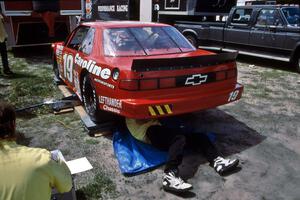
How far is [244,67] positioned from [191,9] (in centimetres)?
365

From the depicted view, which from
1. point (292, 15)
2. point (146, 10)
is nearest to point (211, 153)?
point (292, 15)

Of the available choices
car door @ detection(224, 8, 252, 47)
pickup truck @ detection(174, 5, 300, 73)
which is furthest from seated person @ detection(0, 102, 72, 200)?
car door @ detection(224, 8, 252, 47)

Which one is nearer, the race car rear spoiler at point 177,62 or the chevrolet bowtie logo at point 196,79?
the race car rear spoiler at point 177,62

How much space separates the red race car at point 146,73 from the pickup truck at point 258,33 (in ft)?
15.3

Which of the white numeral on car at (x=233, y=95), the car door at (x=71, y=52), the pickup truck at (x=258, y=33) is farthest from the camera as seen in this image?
the pickup truck at (x=258, y=33)

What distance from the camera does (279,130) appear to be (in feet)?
14.3

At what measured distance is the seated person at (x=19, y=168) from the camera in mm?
1481

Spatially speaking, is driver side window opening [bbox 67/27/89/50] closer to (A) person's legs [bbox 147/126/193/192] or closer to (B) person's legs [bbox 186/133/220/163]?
(A) person's legs [bbox 147/126/193/192]

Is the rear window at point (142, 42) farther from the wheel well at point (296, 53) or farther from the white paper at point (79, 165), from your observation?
the wheel well at point (296, 53)

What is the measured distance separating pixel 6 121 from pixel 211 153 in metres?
2.35

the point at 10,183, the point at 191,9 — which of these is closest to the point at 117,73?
the point at 10,183

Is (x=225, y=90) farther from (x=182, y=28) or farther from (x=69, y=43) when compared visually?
(x=182, y=28)

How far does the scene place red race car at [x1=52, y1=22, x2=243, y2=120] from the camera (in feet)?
11.0

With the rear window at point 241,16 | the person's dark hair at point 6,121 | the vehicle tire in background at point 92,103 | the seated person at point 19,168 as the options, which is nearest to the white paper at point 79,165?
the vehicle tire in background at point 92,103
